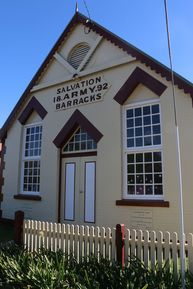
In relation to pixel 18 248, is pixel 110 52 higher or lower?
higher

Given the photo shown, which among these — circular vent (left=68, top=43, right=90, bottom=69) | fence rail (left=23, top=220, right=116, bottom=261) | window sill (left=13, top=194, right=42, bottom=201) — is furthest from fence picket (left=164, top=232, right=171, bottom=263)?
circular vent (left=68, top=43, right=90, bottom=69)

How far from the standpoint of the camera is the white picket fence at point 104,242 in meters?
6.18

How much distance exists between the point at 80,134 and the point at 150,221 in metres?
4.46

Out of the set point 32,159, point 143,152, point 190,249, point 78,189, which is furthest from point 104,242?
point 32,159

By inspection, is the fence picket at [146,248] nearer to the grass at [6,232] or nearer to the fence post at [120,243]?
the fence post at [120,243]

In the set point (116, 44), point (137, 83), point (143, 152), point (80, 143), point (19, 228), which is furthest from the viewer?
point (80, 143)

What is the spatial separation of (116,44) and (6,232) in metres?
7.89

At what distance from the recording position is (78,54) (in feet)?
44.0

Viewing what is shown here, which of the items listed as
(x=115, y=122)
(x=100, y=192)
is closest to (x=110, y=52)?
(x=115, y=122)

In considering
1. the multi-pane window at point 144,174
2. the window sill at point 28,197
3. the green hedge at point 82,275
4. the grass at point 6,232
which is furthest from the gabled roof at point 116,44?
the green hedge at point 82,275

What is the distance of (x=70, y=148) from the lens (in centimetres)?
1298

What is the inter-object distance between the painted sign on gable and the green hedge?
680cm

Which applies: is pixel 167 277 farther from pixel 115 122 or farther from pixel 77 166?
pixel 77 166

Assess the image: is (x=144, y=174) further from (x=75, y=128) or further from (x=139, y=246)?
(x=139, y=246)
